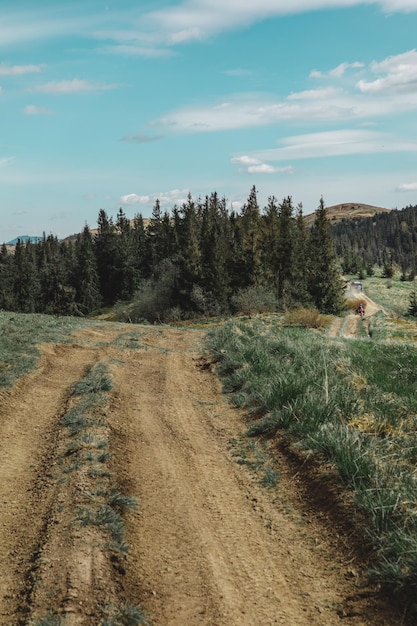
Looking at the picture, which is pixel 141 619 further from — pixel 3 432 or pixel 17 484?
pixel 3 432

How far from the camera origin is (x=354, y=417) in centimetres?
805

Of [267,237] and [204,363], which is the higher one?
[267,237]

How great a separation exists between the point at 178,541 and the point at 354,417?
154 inches

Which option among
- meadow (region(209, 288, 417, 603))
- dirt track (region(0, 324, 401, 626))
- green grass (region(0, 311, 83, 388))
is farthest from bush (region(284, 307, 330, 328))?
dirt track (region(0, 324, 401, 626))

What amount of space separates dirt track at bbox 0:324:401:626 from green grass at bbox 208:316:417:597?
0.40m

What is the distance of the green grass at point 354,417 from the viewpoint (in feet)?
16.2

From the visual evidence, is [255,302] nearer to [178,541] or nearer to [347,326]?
[347,326]

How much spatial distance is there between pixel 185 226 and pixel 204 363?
77436mm

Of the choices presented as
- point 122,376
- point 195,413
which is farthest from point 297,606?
point 122,376

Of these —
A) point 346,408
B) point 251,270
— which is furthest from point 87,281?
point 346,408

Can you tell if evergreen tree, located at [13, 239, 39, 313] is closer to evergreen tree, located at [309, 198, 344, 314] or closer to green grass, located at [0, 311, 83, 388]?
evergreen tree, located at [309, 198, 344, 314]

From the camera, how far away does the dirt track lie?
429 centimetres

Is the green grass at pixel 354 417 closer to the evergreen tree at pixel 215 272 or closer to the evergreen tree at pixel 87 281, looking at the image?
the evergreen tree at pixel 215 272

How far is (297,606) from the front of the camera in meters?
4.38
